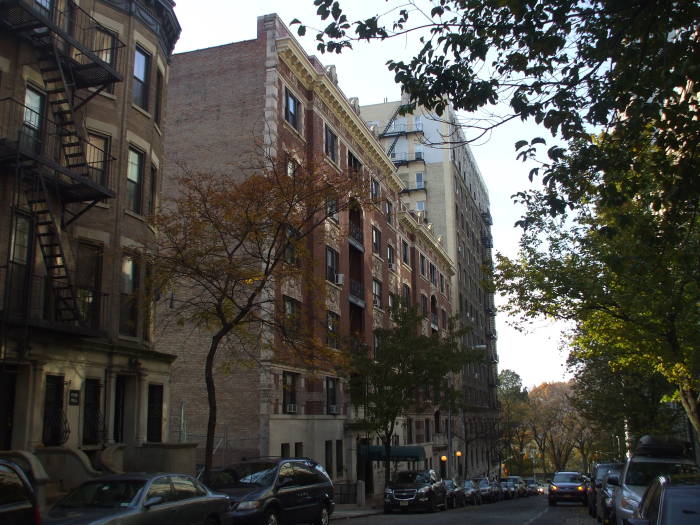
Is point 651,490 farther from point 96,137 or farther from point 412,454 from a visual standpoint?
point 412,454

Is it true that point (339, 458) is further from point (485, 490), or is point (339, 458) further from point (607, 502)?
point (607, 502)

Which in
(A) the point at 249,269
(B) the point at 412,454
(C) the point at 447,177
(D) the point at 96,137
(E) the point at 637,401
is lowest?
(B) the point at 412,454

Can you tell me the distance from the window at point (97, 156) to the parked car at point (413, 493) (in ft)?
55.8

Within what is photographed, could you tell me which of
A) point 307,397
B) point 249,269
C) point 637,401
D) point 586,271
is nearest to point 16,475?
point 249,269

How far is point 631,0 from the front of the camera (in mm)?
8945

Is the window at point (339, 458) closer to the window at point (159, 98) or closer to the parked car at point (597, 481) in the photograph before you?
the parked car at point (597, 481)

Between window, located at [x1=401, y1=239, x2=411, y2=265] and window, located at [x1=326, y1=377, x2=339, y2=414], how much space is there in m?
17.6

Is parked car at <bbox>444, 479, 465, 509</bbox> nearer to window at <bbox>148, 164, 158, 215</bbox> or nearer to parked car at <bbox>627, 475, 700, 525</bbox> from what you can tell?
window at <bbox>148, 164, 158, 215</bbox>

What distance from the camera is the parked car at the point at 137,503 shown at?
10336 millimetres

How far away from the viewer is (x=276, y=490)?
1497cm

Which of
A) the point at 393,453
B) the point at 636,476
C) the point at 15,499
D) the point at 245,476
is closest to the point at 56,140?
the point at 245,476

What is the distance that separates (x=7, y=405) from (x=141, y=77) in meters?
10.7

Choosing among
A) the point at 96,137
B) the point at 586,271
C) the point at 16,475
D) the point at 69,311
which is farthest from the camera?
the point at 586,271

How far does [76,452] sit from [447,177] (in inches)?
2292
